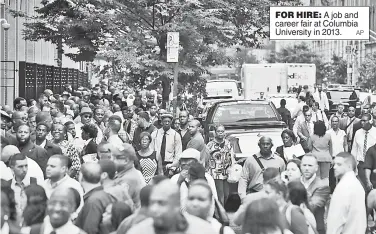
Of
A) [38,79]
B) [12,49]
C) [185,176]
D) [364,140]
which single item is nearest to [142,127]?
[364,140]

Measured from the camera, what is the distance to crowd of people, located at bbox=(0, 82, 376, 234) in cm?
682

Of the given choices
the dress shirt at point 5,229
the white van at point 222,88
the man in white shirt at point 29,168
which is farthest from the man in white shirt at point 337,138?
the white van at point 222,88

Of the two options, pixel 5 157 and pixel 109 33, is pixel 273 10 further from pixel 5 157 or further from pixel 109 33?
pixel 5 157

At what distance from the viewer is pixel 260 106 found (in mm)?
18875

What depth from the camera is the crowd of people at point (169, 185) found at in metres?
6.82

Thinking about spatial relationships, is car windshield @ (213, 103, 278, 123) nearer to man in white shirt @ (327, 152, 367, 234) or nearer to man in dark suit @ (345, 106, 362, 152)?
man in dark suit @ (345, 106, 362, 152)

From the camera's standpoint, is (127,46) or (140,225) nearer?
(140,225)

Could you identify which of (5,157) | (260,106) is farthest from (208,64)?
(5,157)

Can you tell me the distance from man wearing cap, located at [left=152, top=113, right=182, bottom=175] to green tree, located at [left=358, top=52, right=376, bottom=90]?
162 feet

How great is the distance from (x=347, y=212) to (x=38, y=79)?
25587mm

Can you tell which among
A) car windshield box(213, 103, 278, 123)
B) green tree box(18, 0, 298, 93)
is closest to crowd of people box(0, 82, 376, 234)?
car windshield box(213, 103, 278, 123)

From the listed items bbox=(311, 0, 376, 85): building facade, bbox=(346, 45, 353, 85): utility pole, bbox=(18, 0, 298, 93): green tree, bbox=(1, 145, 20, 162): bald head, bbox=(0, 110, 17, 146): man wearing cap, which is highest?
bbox=(311, 0, 376, 85): building facade

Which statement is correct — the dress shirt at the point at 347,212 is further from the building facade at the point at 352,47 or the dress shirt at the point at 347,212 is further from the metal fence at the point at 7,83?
the building facade at the point at 352,47

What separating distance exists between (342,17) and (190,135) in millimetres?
9689
